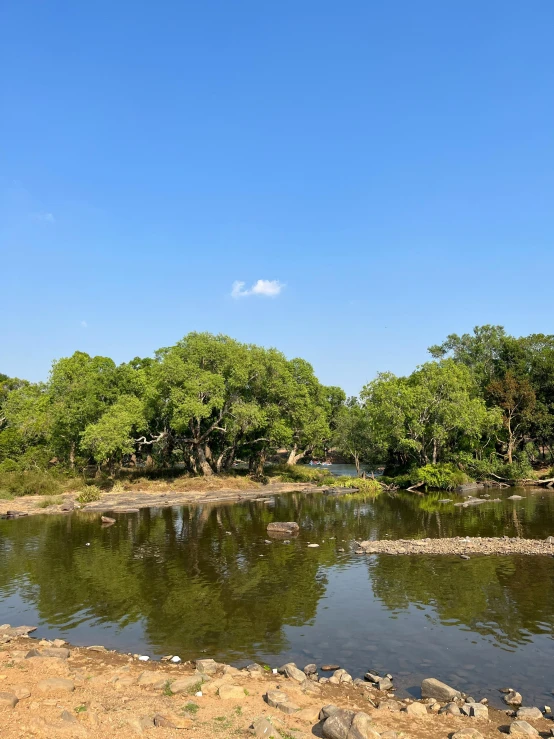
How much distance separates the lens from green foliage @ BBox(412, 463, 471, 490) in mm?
55188

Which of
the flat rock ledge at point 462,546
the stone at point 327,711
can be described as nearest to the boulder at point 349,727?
the stone at point 327,711

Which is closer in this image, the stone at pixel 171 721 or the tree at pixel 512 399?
the stone at pixel 171 721

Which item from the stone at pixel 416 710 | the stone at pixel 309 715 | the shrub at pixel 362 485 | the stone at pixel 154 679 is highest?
the stone at pixel 154 679

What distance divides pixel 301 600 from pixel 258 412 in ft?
131

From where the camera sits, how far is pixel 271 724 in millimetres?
9555

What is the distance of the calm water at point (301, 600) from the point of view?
14.2 metres

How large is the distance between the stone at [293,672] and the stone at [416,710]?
107 inches

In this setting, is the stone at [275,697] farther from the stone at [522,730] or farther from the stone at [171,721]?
the stone at [522,730]

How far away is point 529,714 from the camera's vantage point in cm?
1061

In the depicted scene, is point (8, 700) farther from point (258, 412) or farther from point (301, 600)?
point (258, 412)

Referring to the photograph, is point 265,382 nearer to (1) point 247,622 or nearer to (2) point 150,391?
(2) point 150,391

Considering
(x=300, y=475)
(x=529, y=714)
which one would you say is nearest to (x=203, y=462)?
(x=300, y=475)

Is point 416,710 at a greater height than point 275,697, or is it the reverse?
point 275,697

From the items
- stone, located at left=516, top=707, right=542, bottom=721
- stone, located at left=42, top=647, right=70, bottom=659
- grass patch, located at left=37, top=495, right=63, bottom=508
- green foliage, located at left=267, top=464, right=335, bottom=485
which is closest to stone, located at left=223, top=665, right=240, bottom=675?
stone, located at left=42, top=647, right=70, bottom=659
